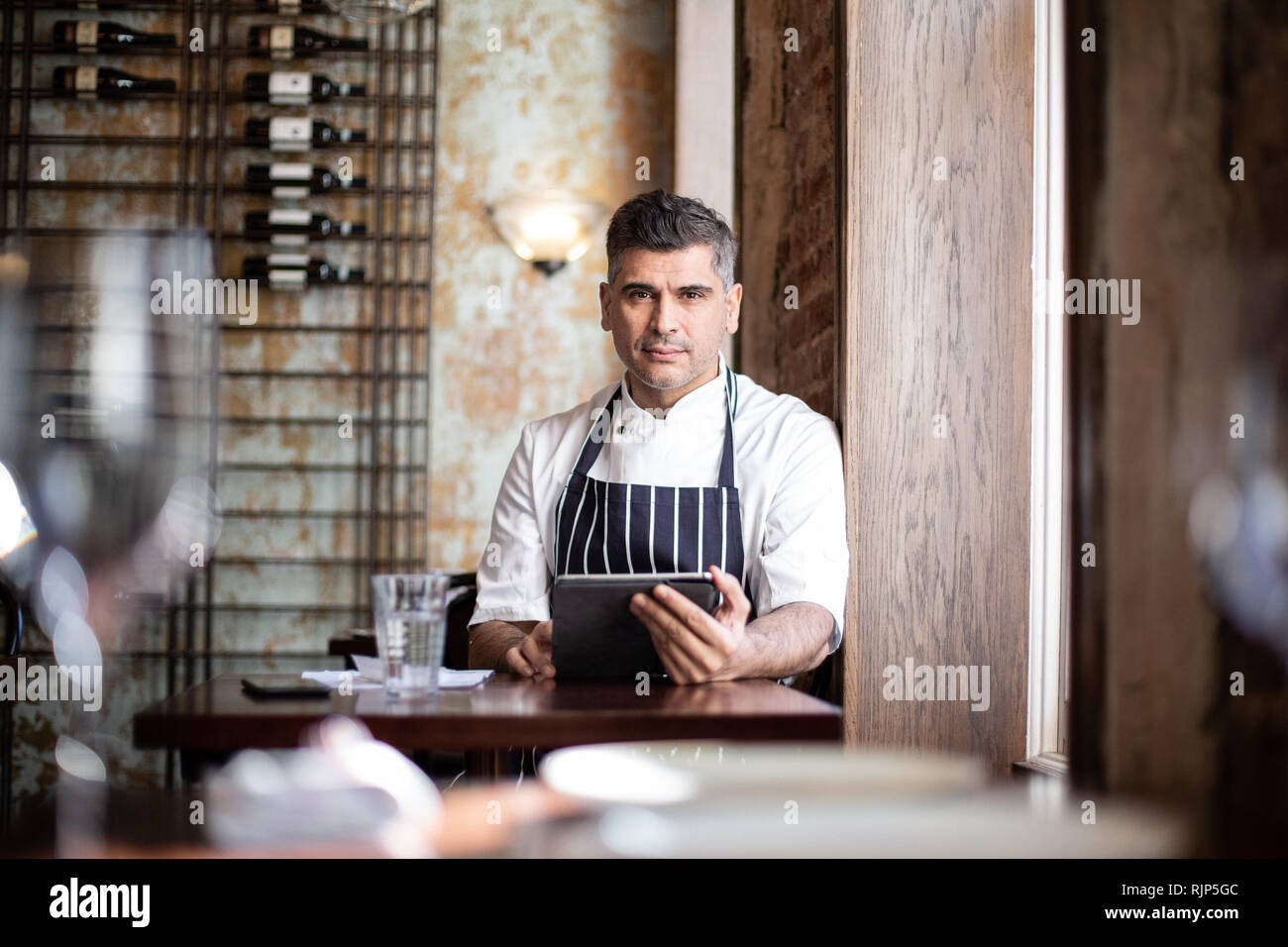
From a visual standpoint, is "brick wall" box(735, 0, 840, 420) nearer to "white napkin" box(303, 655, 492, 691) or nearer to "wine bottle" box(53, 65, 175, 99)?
"white napkin" box(303, 655, 492, 691)

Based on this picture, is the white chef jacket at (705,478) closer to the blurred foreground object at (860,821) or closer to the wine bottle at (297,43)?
the blurred foreground object at (860,821)

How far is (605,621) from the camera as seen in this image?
5.07 ft

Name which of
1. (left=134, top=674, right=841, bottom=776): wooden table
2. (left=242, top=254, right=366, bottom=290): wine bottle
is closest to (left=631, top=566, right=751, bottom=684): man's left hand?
(left=134, top=674, right=841, bottom=776): wooden table

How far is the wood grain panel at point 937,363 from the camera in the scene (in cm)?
215

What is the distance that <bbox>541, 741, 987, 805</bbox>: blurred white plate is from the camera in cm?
43

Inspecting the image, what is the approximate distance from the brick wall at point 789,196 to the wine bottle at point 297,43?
2678 millimetres

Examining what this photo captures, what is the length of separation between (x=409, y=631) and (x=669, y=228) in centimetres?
108

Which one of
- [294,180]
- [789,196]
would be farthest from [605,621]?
[294,180]

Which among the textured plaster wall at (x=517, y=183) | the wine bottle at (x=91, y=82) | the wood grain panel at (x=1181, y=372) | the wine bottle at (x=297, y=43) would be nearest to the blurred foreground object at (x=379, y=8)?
the wine bottle at (x=297, y=43)

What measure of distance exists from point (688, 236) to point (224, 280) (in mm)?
3824

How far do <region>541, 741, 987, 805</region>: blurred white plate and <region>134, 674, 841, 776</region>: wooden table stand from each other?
29.1 inches

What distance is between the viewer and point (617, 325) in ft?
7.34
